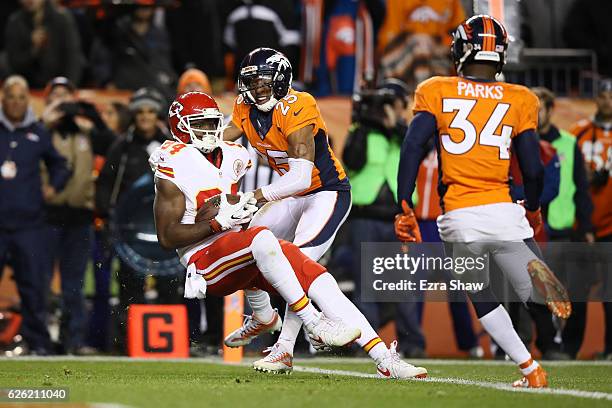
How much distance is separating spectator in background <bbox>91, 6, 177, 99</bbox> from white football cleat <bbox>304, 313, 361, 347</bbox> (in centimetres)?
560

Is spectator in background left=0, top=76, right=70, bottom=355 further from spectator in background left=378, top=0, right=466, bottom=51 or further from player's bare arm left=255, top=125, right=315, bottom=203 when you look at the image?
spectator in background left=378, top=0, right=466, bottom=51

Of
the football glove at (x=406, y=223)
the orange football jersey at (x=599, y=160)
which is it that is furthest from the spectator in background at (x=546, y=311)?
the football glove at (x=406, y=223)

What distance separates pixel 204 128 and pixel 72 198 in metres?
3.65

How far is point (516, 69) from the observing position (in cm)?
1409

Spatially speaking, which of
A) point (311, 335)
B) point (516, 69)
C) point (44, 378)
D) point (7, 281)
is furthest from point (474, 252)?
point (516, 69)

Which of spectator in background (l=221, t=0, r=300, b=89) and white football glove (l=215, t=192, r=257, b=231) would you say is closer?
white football glove (l=215, t=192, r=257, b=231)

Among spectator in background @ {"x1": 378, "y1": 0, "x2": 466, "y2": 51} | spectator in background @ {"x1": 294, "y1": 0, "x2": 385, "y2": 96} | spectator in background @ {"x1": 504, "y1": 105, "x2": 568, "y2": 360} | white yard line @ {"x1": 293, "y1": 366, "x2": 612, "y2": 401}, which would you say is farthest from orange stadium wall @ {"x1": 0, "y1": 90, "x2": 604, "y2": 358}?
white yard line @ {"x1": 293, "y1": 366, "x2": 612, "y2": 401}

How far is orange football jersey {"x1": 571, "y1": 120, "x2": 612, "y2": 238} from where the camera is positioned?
38.2ft

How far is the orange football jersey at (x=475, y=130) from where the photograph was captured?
25.5 feet

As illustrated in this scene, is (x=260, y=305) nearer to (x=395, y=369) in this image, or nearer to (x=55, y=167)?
(x=395, y=369)

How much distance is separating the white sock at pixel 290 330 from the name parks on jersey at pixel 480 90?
1.68 m

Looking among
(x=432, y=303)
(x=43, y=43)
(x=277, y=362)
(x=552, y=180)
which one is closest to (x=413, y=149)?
(x=277, y=362)

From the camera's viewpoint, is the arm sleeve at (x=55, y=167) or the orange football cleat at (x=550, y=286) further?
the arm sleeve at (x=55, y=167)

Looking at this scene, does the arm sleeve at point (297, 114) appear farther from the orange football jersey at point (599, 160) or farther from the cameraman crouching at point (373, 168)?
the orange football jersey at point (599, 160)
